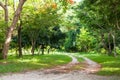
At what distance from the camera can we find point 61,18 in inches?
1720

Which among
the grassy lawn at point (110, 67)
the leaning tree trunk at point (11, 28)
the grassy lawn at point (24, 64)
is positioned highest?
the leaning tree trunk at point (11, 28)

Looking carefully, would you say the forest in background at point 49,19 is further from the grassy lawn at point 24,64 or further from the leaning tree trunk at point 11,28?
the grassy lawn at point 24,64

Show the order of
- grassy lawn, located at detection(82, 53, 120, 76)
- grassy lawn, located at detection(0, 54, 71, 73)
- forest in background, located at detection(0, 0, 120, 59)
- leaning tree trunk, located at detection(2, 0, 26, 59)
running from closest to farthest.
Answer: grassy lawn, located at detection(82, 53, 120, 76), grassy lawn, located at detection(0, 54, 71, 73), forest in background, located at detection(0, 0, 120, 59), leaning tree trunk, located at detection(2, 0, 26, 59)

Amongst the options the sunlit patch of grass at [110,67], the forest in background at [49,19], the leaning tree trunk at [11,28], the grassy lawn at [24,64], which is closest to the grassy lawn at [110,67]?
the sunlit patch of grass at [110,67]

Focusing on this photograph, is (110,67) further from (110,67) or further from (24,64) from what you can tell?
(24,64)

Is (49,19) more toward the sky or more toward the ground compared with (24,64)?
more toward the sky

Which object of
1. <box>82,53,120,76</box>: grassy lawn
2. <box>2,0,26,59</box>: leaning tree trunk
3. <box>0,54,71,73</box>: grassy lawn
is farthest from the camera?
<box>2,0,26,59</box>: leaning tree trunk

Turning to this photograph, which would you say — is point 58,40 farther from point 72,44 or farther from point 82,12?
point 72,44

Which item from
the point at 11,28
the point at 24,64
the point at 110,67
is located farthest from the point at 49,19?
the point at 110,67

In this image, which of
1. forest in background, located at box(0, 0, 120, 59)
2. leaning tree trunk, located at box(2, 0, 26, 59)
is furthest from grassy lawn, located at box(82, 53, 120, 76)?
leaning tree trunk, located at box(2, 0, 26, 59)

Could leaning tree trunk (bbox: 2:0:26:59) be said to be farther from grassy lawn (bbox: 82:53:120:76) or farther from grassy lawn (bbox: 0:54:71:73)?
grassy lawn (bbox: 82:53:120:76)

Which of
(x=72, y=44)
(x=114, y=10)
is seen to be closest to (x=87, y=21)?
(x=114, y=10)

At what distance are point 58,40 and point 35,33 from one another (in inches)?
548

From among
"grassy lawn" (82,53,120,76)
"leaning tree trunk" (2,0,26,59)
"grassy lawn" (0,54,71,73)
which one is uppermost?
"leaning tree trunk" (2,0,26,59)
